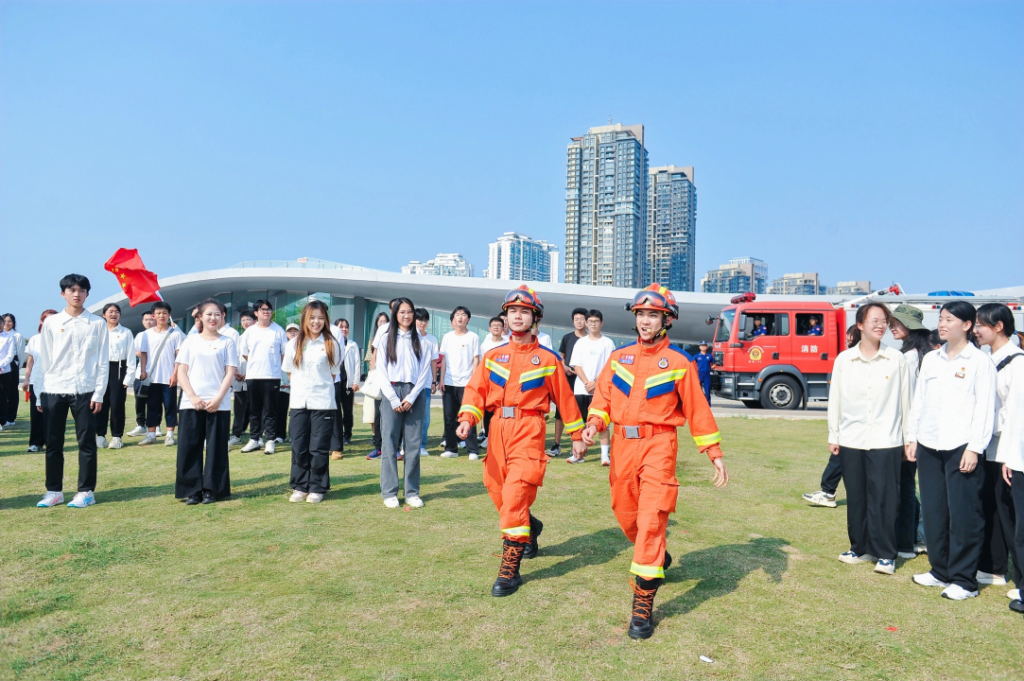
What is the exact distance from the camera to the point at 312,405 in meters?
6.35

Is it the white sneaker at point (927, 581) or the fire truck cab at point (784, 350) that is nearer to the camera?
the white sneaker at point (927, 581)

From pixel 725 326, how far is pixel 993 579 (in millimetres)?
12897

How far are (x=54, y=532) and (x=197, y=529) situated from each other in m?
1.01

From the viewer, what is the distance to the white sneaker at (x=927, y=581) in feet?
14.0

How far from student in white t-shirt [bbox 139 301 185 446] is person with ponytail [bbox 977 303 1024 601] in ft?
30.6

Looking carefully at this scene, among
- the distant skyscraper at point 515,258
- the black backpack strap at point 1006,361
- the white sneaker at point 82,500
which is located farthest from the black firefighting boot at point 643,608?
the distant skyscraper at point 515,258

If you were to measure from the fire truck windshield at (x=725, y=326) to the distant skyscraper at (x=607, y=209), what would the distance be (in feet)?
165

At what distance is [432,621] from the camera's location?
353 centimetres

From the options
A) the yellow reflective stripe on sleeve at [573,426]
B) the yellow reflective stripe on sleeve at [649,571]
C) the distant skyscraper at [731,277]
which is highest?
the distant skyscraper at [731,277]

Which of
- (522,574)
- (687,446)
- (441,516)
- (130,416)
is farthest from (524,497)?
(130,416)

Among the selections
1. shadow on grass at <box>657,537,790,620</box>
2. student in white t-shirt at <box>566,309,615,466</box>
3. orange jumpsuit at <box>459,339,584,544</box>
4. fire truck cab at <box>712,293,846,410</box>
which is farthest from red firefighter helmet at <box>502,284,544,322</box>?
fire truck cab at <box>712,293,846,410</box>

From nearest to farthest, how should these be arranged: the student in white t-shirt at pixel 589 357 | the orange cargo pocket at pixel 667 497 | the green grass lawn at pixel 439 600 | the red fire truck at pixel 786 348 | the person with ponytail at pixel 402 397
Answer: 1. the green grass lawn at pixel 439 600
2. the orange cargo pocket at pixel 667 497
3. the person with ponytail at pixel 402 397
4. the student in white t-shirt at pixel 589 357
5. the red fire truck at pixel 786 348

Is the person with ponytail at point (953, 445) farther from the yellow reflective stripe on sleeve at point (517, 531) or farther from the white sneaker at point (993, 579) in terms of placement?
the yellow reflective stripe on sleeve at point (517, 531)

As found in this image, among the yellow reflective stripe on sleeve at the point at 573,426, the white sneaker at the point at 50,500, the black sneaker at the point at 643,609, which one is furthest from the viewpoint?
the white sneaker at the point at 50,500
